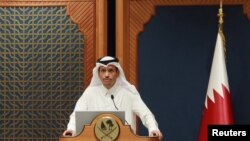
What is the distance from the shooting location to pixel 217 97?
5.22 metres

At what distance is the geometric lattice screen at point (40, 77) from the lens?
18.7ft

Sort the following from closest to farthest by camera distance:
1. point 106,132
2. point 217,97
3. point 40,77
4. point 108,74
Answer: point 106,132
point 108,74
point 217,97
point 40,77

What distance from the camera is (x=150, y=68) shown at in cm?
568

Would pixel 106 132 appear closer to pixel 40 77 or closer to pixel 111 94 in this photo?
pixel 111 94

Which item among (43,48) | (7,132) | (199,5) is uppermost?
(199,5)

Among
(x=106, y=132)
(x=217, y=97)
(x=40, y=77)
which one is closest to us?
(x=106, y=132)

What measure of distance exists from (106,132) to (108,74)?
90 cm

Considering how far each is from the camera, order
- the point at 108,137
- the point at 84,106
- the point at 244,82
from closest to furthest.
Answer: the point at 108,137, the point at 84,106, the point at 244,82

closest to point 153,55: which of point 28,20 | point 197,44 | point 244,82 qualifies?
point 197,44

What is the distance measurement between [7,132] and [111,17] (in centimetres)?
170

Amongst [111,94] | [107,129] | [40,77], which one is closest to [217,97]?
[111,94]

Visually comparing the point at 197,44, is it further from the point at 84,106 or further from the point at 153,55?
the point at 84,106

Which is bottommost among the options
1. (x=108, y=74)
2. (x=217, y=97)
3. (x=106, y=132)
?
(x=106, y=132)

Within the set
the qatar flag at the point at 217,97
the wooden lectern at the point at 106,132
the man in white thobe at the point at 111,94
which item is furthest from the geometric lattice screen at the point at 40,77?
the wooden lectern at the point at 106,132
